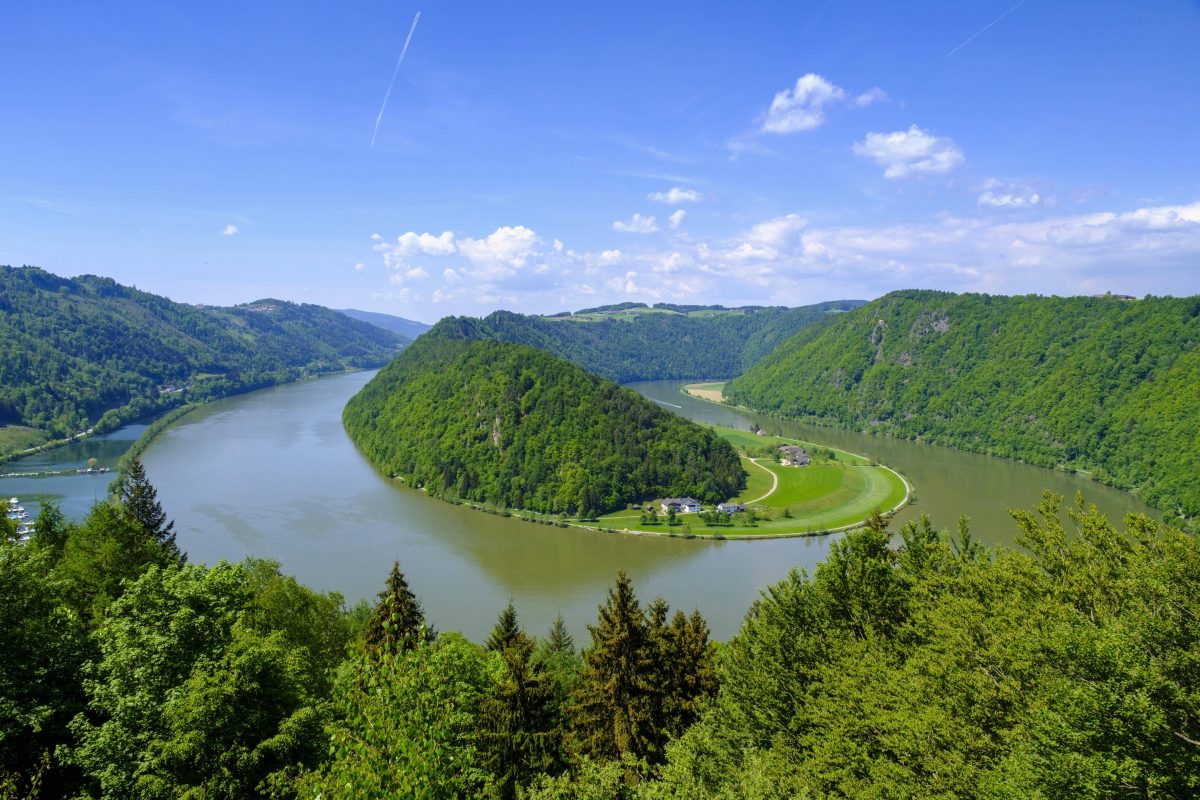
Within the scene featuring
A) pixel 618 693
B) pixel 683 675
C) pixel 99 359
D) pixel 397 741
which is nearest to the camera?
pixel 397 741

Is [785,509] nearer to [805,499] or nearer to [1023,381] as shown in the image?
[805,499]

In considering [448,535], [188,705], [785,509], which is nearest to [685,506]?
[785,509]

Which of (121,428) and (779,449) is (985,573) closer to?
(779,449)

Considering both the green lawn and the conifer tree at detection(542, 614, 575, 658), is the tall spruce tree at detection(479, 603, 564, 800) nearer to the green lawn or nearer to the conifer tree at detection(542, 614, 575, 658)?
the conifer tree at detection(542, 614, 575, 658)

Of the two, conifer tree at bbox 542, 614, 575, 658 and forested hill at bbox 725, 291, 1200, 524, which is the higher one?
forested hill at bbox 725, 291, 1200, 524

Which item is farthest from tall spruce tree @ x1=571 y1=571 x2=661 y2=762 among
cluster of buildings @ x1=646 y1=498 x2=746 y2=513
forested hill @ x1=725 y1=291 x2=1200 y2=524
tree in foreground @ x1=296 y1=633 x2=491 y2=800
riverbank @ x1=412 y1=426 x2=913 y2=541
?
forested hill @ x1=725 y1=291 x2=1200 y2=524

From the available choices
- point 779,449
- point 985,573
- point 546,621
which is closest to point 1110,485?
point 779,449
